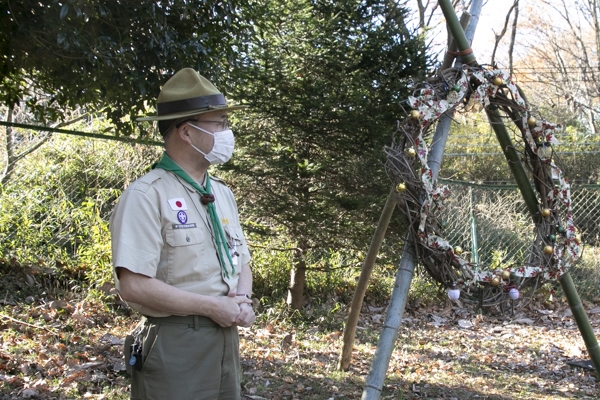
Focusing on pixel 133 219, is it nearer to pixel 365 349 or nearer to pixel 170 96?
pixel 170 96

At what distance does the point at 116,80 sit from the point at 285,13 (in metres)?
3.02

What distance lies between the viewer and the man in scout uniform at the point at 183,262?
221 cm

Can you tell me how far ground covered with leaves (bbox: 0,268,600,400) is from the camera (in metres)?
4.54

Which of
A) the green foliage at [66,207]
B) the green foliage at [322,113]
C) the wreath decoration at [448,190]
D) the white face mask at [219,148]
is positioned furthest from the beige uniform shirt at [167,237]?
the green foliage at [66,207]

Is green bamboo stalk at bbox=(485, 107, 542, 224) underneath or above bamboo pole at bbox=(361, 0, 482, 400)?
above

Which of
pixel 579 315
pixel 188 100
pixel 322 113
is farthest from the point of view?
pixel 322 113

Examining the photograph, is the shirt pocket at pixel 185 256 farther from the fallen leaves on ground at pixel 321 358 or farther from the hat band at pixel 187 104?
the fallen leaves on ground at pixel 321 358

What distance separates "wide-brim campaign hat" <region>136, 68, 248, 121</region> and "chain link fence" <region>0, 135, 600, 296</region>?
176 inches

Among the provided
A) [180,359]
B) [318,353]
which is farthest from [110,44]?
[318,353]

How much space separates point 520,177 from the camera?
13.2 feet

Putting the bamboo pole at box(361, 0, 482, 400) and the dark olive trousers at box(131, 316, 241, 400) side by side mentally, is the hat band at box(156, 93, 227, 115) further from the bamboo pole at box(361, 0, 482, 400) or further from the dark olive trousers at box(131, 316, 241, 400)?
the bamboo pole at box(361, 0, 482, 400)

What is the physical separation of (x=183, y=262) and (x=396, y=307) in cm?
153

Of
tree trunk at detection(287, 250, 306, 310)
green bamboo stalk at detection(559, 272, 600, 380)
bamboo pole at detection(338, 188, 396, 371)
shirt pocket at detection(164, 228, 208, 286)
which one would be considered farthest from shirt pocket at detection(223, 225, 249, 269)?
tree trunk at detection(287, 250, 306, 310)

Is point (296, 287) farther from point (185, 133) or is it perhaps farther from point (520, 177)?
point (185, 133)
